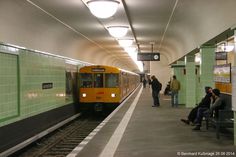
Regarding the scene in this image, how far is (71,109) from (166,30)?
628 cm

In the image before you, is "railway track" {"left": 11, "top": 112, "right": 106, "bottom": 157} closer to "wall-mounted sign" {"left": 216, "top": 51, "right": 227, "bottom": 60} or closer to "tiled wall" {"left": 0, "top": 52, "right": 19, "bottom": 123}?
"tiled wall" {"left": 0, "top": 52, "right": 19, "bottom": 123}

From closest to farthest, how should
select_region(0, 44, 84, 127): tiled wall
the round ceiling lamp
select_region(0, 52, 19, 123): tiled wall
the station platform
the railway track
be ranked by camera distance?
the station platform → select_region(0, 52, 19, 123): tiled wall → select_region(0, 44, 84, 127): tiled wall → the round ceiling lamp → the railway track

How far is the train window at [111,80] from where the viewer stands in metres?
20.6

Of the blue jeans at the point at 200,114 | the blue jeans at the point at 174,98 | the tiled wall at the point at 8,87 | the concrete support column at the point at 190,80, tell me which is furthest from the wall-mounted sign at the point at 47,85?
the blue jeans at the point at 174,98

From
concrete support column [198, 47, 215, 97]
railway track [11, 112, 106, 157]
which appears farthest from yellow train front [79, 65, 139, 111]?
concrete support column [198, 47, 215, 97]

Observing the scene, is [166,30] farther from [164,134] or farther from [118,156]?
[118,156]

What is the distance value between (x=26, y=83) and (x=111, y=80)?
30.9 ft

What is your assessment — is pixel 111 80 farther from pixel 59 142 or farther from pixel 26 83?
pixel 26 83

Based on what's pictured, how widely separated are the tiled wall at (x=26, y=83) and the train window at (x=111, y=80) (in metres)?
4.54

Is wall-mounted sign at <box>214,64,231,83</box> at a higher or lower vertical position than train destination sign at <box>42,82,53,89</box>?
higher

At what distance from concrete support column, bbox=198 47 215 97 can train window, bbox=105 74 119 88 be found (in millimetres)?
6236

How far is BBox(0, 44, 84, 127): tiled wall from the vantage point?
9604 mm

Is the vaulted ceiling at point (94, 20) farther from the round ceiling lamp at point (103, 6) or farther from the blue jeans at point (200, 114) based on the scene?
the blue jeans at point (200, 114)

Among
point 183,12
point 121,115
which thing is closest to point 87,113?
point 121,115
